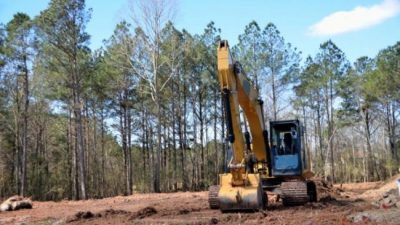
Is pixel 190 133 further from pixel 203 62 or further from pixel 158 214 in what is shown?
pixel 158 214

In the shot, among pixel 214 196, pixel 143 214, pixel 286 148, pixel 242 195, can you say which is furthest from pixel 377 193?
pixel 143 214

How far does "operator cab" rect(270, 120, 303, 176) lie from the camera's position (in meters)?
14.4

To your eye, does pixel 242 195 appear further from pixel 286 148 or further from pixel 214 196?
pixel 286 148

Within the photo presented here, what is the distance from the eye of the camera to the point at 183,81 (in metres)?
42.3

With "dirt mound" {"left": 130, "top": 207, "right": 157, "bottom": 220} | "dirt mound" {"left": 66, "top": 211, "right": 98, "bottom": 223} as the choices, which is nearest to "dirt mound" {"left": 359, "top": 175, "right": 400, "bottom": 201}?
"dirt mound" {"left": 130, "top": 207, "right": 157, "bottom": 220}

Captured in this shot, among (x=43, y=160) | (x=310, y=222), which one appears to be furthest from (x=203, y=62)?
(x=310, y=222)

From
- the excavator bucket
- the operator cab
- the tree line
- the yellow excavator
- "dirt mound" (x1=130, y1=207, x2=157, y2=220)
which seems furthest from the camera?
the tree line

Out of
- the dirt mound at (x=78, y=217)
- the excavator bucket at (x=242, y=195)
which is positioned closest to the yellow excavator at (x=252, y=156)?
the excavator bucket at (x=242, y=195)

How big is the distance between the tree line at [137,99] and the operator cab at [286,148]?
1640 centimetres

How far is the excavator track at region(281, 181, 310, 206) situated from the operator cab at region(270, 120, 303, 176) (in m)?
0.66

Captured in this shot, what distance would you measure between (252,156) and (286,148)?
2.21 m

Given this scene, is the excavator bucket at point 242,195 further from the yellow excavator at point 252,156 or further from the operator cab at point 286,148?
the operator cab at point 286,148

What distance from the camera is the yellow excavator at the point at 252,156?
12312 millimetres

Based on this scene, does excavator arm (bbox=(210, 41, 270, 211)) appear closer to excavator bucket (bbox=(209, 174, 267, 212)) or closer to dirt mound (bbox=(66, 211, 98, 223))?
excavator bucket (bbox=(209, 174, 267, 212))
